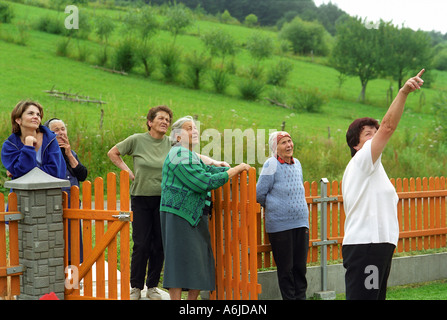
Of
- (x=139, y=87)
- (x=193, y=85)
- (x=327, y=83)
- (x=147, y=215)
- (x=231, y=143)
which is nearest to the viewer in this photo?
(x=147, y=215)

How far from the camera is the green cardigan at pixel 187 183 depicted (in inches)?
211

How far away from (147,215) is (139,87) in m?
27.5

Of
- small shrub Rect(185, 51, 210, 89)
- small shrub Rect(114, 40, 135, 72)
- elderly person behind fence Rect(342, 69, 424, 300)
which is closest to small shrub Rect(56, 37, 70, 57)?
small shrub Rect(114, 40, 135, 72)

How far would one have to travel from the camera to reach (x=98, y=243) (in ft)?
18.7

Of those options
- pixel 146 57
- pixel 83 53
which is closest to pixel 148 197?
pixel 146 57

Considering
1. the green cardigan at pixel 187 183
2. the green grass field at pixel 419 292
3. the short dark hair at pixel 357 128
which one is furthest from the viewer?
the green grass field at pixel 419 292

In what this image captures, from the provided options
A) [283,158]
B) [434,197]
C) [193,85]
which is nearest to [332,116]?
[193,85]

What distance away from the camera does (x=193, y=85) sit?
120 feet

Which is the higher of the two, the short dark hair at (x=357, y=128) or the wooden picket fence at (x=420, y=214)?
the short dark hair at (x=357, y=128)

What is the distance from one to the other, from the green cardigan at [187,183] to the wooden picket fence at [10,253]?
1.41 m

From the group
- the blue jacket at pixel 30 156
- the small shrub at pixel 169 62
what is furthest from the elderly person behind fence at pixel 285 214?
the small shrub at pixel 169 62

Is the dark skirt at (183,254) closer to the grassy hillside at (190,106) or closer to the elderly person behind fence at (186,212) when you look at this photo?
the elderly person behind fence at (186,212)
